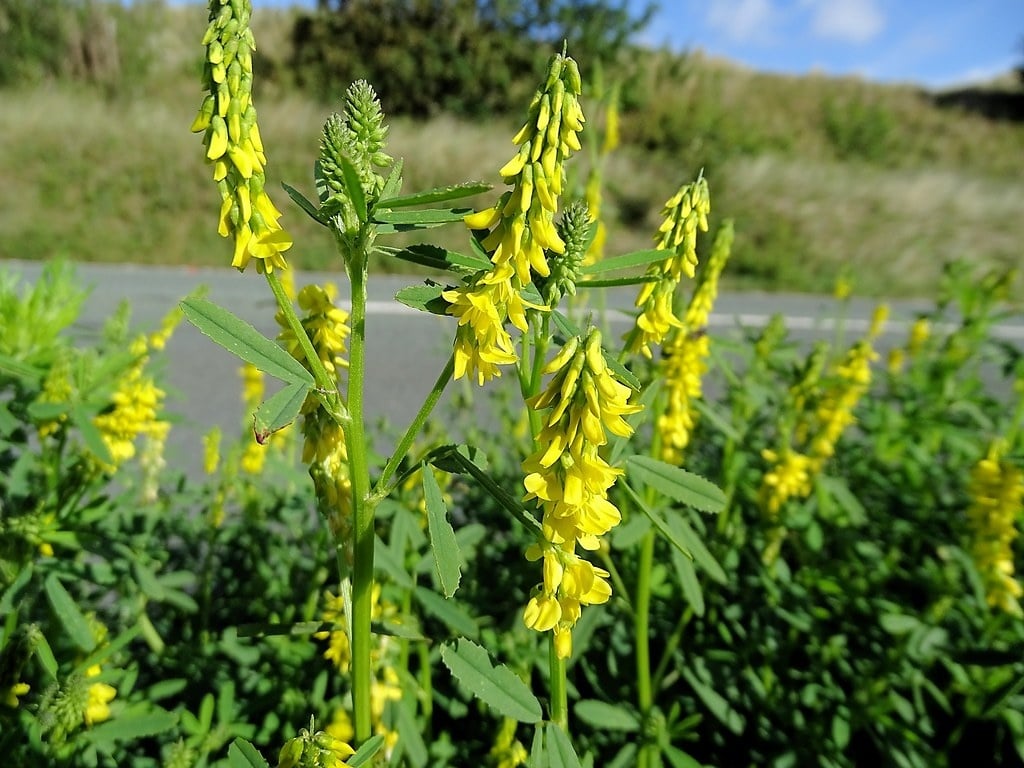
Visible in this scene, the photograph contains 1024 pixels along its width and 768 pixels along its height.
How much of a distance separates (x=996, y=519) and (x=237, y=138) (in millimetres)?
1998

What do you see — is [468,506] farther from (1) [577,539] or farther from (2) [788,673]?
(1) [577,539]

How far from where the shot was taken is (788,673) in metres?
2.09

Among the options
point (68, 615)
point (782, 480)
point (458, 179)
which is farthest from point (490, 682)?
point (458, 179)

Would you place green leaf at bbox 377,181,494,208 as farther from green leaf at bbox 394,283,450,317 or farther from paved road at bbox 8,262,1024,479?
paved road at bbox 8,262,1024,479

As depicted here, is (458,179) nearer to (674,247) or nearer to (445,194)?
(674,247)

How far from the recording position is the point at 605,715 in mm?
1551

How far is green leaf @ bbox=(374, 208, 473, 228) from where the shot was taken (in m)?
0.86

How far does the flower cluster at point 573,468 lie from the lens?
30.5 inches

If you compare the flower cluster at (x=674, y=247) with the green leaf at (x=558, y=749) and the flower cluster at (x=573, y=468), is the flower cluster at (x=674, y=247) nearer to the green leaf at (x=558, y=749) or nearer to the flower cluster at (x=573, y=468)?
the flower cluster at (x=573, y=468)

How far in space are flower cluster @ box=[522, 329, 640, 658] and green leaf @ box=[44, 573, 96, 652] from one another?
3.36 feet

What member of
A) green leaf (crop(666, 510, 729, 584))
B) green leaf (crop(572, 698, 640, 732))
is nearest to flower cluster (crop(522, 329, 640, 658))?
green leaf (crop(666, 510, 729, 584))

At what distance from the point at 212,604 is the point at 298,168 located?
34.9ft

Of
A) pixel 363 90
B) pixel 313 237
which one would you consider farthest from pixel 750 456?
pixel 313 237

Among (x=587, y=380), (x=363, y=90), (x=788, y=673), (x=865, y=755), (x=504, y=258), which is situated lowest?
(x=865, y=755)
